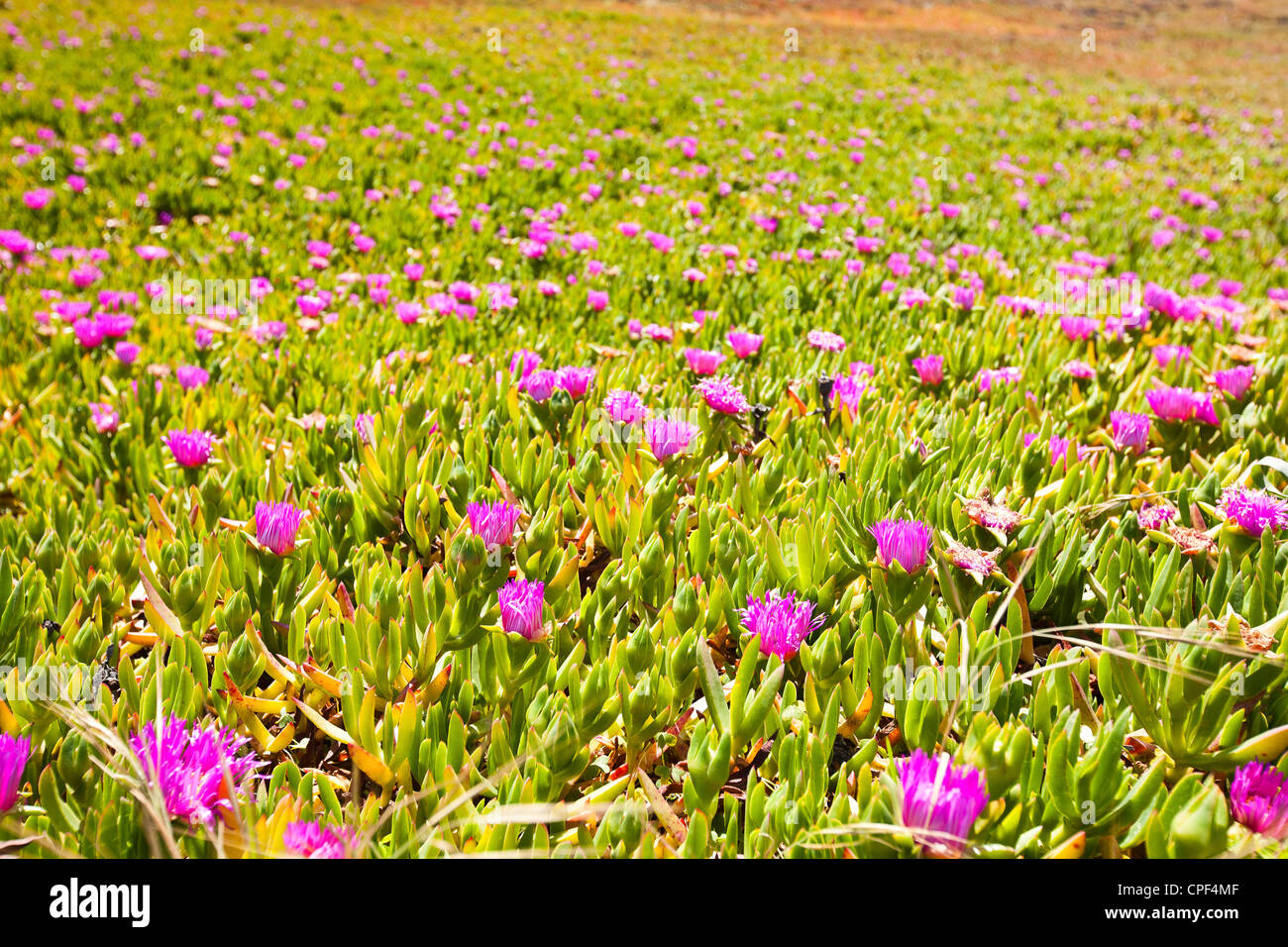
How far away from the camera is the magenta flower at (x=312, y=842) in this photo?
0.96 meters

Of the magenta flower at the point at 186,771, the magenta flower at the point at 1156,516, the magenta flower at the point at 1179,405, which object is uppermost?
the magenta flower at the point at 1179,405

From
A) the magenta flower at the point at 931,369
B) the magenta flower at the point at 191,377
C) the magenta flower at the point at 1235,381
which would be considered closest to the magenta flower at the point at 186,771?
the magenta flower at the point at 191,377

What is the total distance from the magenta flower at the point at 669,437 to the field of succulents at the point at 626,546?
13 millimetres

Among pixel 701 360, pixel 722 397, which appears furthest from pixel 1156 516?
pixel 701 360

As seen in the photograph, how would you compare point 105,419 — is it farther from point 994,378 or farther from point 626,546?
point 994,378

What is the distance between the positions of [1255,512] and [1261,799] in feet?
2.15

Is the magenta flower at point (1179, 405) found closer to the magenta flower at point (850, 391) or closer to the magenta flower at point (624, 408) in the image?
the magenta flower at point (850, 391)

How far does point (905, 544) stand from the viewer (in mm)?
1356

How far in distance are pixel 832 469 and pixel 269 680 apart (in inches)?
49.5

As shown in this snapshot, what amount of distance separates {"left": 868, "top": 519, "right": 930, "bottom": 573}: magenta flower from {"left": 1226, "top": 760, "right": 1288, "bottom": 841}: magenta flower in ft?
1.64

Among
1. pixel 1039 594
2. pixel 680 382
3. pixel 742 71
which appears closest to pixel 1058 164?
pixel 742 71

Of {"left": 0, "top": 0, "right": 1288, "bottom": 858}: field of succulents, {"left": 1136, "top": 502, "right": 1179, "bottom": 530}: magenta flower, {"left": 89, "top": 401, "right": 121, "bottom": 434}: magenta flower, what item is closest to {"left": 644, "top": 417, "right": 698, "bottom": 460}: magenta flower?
{"left": 0, "top": 0, "right": 1288, "bottom": 858}: field of succulents

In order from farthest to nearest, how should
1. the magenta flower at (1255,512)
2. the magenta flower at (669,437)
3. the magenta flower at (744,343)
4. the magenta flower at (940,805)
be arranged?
1. the magenta flower at (744,343)
2. the magenta flower at (669,437)
3. the magenta flower at (1255,512)
4. the magenta flower at (940,805)

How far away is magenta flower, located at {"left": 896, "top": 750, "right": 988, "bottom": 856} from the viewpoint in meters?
0.91
